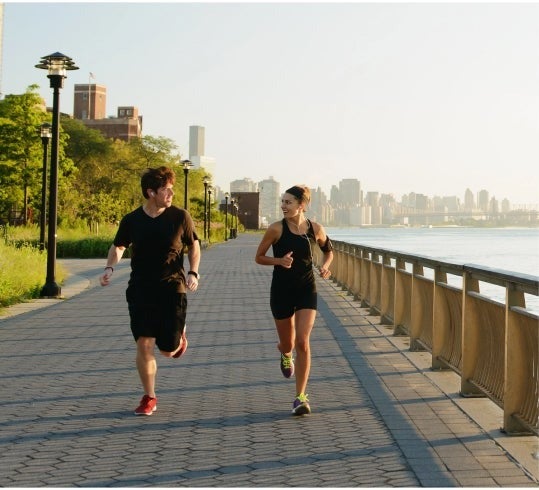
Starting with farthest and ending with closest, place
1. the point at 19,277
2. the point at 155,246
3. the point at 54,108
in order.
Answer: the point at 54,108
the point at 19,277
the point at 155,246

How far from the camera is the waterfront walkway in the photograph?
5777 mm

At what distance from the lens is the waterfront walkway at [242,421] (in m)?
5.78

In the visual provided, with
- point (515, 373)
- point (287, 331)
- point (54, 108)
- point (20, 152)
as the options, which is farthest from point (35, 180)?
point (515, 373)

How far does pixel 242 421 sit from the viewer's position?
7418 mm

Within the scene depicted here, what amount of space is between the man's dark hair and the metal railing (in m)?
2.56

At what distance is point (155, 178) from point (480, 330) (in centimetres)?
302

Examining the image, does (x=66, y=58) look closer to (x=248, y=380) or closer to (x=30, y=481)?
(x=248, y=380)

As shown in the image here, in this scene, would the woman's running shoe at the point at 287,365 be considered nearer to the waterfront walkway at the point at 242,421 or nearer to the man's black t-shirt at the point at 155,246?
the waterfront walkway at the point at 242,421

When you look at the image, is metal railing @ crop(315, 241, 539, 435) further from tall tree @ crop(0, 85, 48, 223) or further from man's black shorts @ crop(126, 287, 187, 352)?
tall tree @ crop(0, 85, 48, 223)

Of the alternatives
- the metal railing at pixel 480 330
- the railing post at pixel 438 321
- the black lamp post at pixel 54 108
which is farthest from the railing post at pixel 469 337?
the black lamp post at pixel 54 108

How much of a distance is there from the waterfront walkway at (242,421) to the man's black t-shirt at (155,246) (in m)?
1.05

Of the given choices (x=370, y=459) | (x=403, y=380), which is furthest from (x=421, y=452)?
(x=403, y=380)

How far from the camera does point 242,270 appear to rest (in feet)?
114

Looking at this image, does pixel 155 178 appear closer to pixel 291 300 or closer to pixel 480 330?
pixel 291 300
